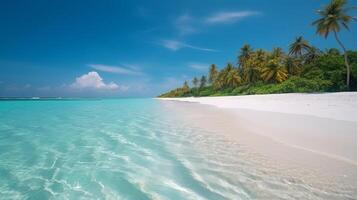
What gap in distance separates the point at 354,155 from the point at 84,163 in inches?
200

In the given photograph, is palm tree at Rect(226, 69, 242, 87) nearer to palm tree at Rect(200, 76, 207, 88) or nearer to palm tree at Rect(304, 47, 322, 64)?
palm tree at Rect(304, 47, 322, 64)

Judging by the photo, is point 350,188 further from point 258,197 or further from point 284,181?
point 258,197

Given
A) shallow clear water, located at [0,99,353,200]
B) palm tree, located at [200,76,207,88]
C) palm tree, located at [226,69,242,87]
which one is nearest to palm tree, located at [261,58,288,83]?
palm tree, located at [226,69,242,87]

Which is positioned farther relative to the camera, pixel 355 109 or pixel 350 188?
pixel 355 109

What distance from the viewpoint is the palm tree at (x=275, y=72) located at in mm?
35688

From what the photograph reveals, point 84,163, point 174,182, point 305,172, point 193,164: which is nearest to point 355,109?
point 305,172

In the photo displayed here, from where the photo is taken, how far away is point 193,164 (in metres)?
3.99

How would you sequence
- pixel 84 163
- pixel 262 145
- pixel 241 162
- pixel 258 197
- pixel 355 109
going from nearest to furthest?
1. pixel 258 197
2. pixel 241 162
3. pixel 84 163
4. pixel 262 145
5. pixel 355 109

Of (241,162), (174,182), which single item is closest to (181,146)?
(241,162)

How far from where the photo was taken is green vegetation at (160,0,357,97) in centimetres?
2289

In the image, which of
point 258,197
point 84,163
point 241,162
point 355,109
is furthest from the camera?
point 355,109

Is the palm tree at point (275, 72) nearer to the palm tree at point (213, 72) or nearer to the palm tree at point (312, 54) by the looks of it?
the palm tree at point (312, 54)

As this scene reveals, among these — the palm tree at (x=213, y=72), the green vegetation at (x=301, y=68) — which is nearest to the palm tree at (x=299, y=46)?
the green vegetation at (x=301, y=68)

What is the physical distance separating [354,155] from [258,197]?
2.62 m
